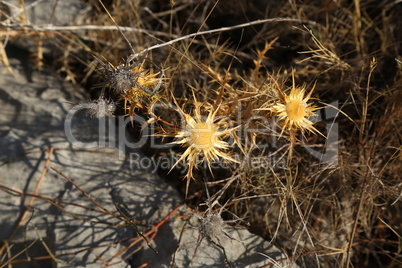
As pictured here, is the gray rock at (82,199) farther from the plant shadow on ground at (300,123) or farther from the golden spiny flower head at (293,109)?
the golden spiny flower head at (293,109)

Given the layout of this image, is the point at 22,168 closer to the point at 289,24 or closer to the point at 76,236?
the point at 76,236

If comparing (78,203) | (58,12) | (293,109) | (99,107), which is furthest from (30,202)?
(293,109)

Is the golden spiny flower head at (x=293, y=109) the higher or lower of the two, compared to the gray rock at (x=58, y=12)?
lower

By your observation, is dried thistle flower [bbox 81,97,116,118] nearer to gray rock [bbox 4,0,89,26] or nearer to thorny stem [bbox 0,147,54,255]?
thorny stem [bbox 0,147,54,255]

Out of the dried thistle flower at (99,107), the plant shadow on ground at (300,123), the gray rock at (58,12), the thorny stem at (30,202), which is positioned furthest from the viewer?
the gray rock at (58,12)

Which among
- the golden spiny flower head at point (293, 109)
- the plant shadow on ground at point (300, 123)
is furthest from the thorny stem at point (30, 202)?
the golden spiny flower head at point (293, 109)

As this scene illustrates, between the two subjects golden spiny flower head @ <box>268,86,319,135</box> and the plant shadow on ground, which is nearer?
golden spiny flower head @ <box>268,86,319,135</box>

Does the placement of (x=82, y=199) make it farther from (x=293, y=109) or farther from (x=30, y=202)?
(x=293, y=109)

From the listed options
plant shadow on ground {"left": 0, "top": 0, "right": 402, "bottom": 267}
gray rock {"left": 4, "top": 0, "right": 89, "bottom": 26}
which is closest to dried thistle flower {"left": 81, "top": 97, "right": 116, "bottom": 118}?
plant shadow on ground {"left": 0, "top": 0, "right": 402, "bottom": 267}
